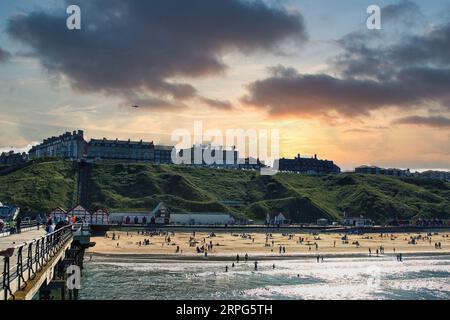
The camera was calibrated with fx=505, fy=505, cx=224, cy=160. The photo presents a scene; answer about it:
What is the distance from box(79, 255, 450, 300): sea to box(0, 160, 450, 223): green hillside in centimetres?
7218

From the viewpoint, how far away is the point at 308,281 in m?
58.9

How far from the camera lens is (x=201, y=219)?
134625 mm

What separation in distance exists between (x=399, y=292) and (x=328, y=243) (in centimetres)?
5182

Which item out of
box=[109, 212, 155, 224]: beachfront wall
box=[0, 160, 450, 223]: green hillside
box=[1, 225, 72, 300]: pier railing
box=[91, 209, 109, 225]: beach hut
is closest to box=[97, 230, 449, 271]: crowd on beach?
box=[91, 209, 109, 225]: beach hut

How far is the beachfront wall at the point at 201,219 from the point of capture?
436 feet

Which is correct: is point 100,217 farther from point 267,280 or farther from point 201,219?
point 267,280

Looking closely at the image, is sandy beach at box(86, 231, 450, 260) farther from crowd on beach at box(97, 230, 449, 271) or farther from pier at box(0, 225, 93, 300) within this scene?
pier at box(0, 225, 93, 300)

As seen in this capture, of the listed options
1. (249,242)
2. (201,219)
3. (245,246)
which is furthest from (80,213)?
(245,246)

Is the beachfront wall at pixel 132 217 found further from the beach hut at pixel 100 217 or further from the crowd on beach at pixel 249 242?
the beach hut at pixel 100 217

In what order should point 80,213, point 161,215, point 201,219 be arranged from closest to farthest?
point 80,213 → point 161,215 → point 201,219

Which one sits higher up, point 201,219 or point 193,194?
point 193,194

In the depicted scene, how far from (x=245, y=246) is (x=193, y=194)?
65785mm

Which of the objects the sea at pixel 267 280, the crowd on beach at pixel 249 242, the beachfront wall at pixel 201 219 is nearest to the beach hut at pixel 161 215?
the beachfront wall at pixel 201 219
